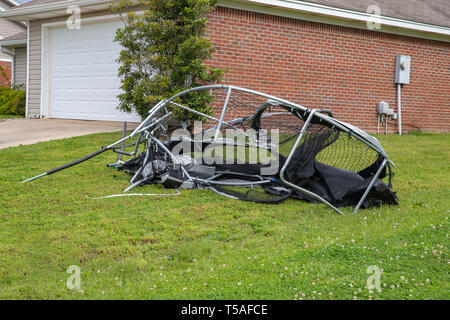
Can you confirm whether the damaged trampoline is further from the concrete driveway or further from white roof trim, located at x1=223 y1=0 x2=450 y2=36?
white roof trim, located at x1=223 y1=0 x2=450 y2=36

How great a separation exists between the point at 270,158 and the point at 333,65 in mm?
6711

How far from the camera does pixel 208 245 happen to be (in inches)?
152

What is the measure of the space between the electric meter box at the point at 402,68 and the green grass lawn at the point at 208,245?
7.75 metres

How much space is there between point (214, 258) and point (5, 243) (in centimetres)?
185

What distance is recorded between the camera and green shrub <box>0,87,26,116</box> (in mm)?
15180

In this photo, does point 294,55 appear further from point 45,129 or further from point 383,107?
point 45,129

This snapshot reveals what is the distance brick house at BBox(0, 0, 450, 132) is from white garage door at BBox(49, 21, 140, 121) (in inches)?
1.1

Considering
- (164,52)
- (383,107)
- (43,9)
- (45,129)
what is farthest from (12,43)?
(383,107)

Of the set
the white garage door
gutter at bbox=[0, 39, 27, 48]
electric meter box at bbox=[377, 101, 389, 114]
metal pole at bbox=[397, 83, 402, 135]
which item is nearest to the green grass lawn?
the white garage door

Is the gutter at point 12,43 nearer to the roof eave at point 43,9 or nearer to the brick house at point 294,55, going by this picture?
the roof eave at point 43,9

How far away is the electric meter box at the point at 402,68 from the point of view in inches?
506
